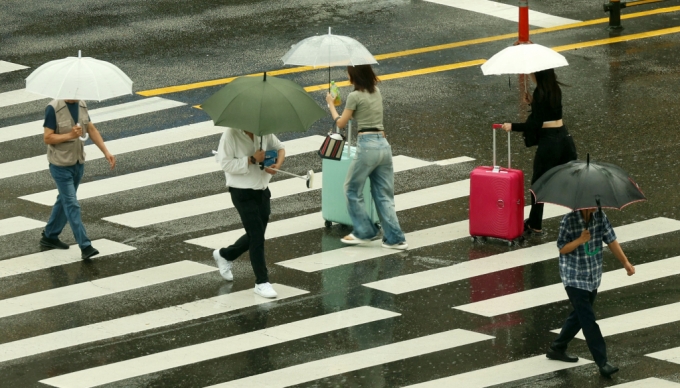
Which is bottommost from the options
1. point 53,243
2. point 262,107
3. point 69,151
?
point 53,243

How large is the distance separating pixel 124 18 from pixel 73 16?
858 millimetres

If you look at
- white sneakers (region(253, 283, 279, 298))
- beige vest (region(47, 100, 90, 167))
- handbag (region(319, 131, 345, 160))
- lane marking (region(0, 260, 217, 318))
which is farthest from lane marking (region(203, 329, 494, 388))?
beige vest (region(47, 100, 90, 167))

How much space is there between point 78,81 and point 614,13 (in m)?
11.3

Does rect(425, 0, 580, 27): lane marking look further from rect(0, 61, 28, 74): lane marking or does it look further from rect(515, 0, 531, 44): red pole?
rect(0, 61, 28, 74): lane marking

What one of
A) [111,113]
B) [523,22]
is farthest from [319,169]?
[523,22]

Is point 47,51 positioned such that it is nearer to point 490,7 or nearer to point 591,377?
point 490,7

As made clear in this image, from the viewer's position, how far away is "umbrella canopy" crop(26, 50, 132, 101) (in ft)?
40.5

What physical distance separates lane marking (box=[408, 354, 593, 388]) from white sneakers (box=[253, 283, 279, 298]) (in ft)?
7.29

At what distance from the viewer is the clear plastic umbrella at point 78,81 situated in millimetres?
12336

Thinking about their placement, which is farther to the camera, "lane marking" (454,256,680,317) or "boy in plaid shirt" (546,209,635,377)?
"lane marking" (454,256,680,317)

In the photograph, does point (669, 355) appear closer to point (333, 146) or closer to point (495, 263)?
point (495, 263)

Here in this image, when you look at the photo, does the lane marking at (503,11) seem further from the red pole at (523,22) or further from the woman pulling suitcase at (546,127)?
the woman pulling suitcase at (546,127)

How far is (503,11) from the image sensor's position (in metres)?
22.8

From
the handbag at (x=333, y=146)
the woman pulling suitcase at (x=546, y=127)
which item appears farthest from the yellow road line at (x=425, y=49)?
the woman pulling suitcase at (x=546, y=127)
